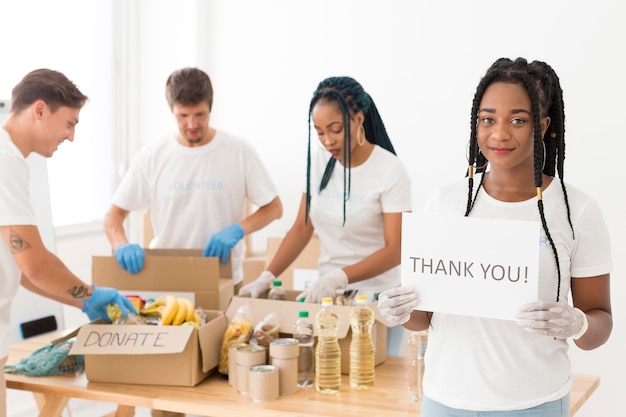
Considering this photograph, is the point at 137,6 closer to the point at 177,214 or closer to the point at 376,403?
the point at 177,214

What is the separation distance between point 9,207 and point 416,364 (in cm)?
113

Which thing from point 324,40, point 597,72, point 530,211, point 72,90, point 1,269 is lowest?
point 1,269

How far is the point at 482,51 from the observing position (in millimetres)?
3527

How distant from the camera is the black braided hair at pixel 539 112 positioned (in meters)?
1.36

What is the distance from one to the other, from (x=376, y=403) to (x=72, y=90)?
1.21 metres

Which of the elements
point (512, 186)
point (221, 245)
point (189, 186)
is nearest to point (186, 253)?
point (221, 245)

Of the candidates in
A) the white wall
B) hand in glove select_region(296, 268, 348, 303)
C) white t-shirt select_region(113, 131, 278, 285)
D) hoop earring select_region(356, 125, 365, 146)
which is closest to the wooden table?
hand in glove select_region(296, 268, 348, 303)

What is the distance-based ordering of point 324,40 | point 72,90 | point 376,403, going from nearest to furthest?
1. point 376,403
2. point 72,90
3. point 324,40

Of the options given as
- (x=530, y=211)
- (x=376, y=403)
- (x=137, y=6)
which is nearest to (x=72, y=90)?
(x=376, y=403)

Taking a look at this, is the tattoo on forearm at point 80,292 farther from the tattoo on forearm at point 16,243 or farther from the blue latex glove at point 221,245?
the blue latex glove at point 221,245

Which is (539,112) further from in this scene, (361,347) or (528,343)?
(361,347)

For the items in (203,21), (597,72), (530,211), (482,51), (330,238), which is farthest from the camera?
(203,21)

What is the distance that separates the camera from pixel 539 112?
136 cm

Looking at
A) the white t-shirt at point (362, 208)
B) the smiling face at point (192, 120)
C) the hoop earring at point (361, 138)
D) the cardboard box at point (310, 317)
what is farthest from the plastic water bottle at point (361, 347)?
the smiling face at point (192, 120)
